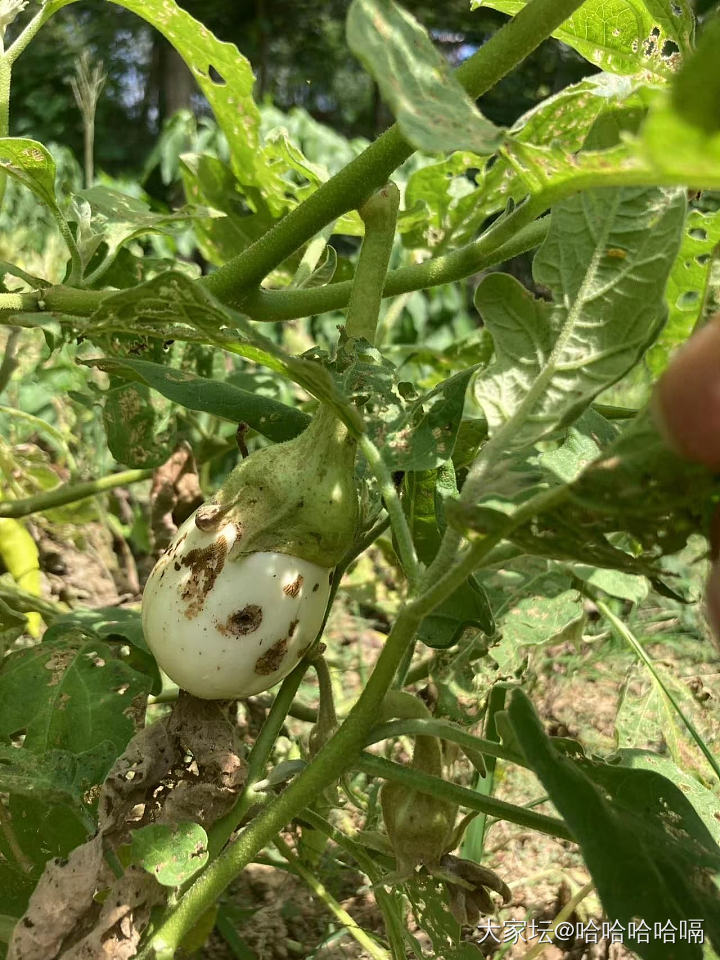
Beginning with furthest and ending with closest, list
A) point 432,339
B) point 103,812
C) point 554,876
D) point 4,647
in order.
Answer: point 432,339, point 554,876, point 4,647, point 103,812

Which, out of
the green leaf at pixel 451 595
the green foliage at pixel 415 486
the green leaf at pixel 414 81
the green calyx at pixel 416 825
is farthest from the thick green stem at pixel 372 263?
the green calyx at pixel 416 825

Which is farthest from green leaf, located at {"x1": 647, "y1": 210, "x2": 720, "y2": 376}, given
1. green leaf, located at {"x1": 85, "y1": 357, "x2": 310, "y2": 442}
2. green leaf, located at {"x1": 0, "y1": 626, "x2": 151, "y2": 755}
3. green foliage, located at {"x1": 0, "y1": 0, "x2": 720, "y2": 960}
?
green leaf, located at {"x1": 0, "y1": 626, "x2": 151, "y2": 755}

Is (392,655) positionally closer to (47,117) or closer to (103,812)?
(103,812)

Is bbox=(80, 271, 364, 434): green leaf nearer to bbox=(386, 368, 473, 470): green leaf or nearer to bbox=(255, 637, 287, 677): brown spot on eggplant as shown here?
bbox=(386, 368, 473, 470): green leaf

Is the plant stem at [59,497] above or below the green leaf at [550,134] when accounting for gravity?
below

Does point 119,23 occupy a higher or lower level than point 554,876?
higher

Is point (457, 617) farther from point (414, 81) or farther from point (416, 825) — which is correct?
point (414, 81)

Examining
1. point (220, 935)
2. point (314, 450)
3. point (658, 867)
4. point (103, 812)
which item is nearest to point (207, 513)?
point (314, 450)

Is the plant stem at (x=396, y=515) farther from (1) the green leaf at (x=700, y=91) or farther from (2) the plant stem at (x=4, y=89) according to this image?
(2) the plant stem at (x=4, y=89)
